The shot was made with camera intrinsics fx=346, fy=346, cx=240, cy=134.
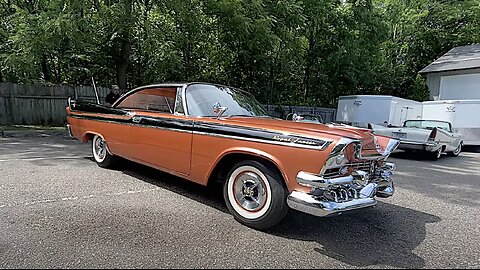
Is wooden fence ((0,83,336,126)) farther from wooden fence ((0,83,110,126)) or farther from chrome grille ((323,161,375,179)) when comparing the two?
chrome grille ((323,161,375,179))

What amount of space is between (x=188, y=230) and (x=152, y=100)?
8.10 ft

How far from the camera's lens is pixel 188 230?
3.64 metres

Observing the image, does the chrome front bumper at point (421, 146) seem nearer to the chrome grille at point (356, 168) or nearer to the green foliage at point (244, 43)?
the green foliage at point (244, 43)

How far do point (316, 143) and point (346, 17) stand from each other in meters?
19.2

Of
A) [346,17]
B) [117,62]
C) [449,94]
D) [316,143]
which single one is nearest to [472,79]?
[449,94]

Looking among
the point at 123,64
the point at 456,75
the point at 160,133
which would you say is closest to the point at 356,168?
the point at 160,133

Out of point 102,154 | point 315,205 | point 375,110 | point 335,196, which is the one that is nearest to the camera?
point 315,205

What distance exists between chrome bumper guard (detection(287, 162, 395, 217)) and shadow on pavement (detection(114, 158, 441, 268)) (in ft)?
1.28

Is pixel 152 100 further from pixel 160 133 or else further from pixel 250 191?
pixel 250 191

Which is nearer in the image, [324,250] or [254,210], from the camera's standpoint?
[324,250]

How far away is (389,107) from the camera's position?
14406mm

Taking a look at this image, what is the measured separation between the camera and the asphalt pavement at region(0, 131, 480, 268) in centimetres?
304

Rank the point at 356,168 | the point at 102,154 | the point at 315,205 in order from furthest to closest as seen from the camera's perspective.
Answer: the point at 102,154 < the point at 356,168 < the point at 315,205

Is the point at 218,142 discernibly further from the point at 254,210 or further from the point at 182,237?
the point at 182,237
